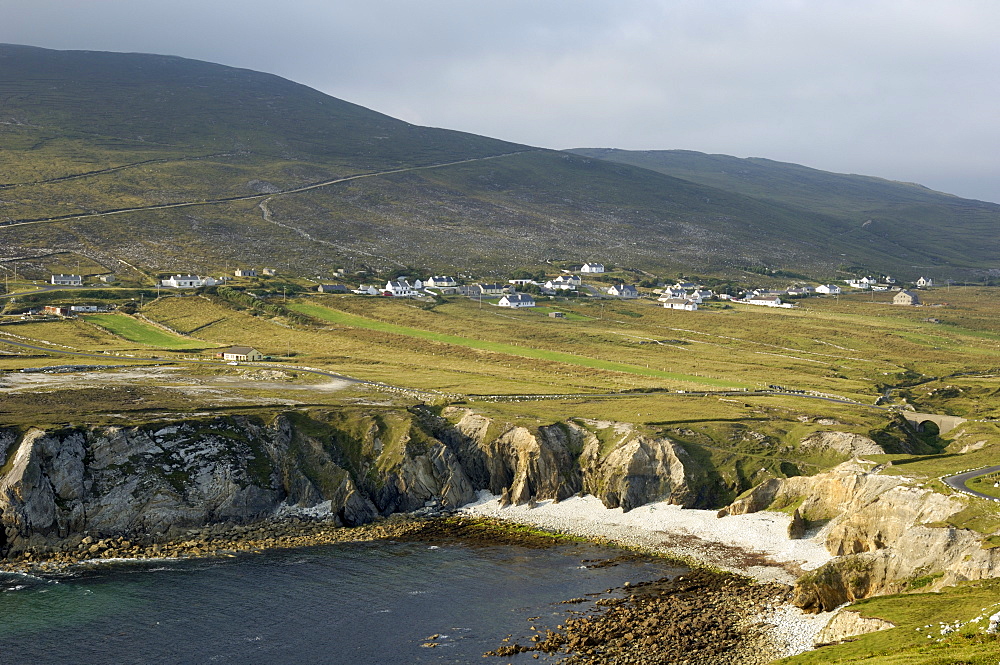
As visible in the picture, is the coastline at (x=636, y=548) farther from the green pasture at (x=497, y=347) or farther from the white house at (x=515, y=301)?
the white house at (x=515, y=301)

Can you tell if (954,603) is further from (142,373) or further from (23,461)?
(142,373)

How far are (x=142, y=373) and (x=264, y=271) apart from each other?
296 ft

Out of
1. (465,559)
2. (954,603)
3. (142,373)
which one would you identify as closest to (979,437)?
(954,603)

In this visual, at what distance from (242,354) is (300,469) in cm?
4576

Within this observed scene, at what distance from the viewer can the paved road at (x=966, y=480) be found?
59144mm

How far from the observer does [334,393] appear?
99.9m

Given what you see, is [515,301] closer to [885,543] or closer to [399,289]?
[399,289]

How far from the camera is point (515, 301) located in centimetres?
18112

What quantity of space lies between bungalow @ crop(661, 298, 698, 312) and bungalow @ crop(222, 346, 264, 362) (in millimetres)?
96770

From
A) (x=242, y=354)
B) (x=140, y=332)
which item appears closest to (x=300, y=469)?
(x=242, y=354)

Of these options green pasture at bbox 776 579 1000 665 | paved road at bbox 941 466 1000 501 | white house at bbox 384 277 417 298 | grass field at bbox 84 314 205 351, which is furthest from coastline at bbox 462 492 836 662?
white house at bbox 384 277 417 298

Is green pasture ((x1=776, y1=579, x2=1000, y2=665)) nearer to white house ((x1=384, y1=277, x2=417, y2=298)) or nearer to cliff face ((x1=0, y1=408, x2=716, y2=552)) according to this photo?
cliff face ((x1=0, y1=408, x2=716, y2=552))

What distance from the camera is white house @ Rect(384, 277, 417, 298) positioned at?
183m

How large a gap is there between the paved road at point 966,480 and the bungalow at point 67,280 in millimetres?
154874
